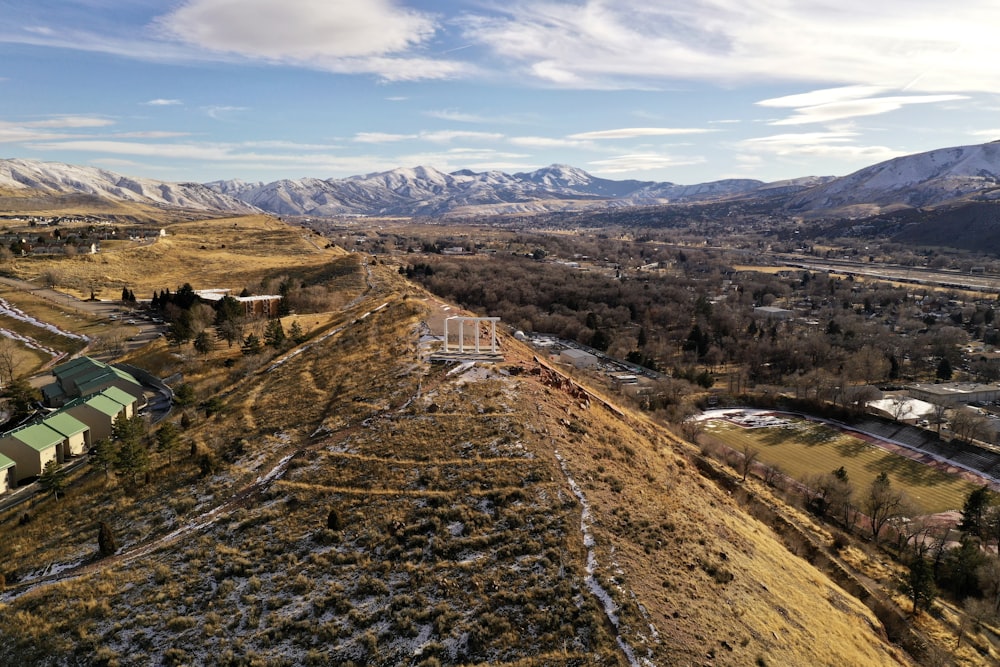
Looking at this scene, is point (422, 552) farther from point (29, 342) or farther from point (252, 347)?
point (29, 342)

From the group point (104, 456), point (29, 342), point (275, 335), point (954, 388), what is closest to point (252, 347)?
point (275, 335)

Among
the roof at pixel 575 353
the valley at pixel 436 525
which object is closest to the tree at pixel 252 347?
the valley at pixel 436 525

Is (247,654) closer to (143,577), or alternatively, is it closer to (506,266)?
(143,577)

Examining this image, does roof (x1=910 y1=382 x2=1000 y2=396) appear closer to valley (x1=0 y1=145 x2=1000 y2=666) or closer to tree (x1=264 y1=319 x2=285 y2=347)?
valley (x1=0 y1=145 x2=1000 y2=666)

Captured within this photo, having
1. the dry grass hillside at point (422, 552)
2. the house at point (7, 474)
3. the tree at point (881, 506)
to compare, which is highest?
the dry grass hillside at point (422, 552)

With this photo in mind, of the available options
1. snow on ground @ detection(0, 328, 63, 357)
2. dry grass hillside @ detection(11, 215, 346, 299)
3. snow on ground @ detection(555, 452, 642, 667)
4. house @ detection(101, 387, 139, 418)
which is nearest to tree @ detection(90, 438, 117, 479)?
house @ detection(101, 387, 139, 418)

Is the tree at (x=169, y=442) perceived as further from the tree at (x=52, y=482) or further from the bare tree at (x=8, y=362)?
the bare tree at (x=8, y=362)

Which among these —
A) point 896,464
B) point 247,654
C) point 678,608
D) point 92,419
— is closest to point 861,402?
point 896,464
